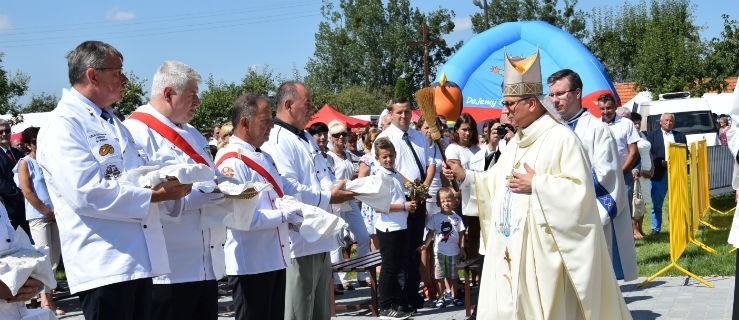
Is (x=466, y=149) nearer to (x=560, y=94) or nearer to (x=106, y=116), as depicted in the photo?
(x=560, y=94)

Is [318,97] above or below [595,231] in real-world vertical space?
above

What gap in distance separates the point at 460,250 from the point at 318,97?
2193 inches

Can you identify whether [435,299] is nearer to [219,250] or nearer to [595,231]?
[595,231]

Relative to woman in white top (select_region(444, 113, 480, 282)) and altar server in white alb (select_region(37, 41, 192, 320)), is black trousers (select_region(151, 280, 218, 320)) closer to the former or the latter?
altar server in white alb (select_region(37, 41, 192, 320))

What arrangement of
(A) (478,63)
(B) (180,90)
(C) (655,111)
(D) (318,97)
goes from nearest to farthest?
(B) (180,90) < (A) (478,63) < (C) (655,111) < (D) (318,97)

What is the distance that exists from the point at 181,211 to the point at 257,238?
903 mm

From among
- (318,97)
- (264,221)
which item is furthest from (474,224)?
(318,97)

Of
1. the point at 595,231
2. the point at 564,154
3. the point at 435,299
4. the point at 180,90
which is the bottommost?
the point at 435,299

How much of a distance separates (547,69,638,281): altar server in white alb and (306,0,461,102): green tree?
7458cm

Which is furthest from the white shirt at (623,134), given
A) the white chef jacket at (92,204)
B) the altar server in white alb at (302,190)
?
the white chef jacket at (92,204)

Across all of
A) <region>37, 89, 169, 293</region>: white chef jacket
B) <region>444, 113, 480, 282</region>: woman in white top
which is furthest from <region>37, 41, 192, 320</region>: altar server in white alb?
<region>444, 113, 480, 282</region>: woman in white top

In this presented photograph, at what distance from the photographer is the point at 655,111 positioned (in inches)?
1101

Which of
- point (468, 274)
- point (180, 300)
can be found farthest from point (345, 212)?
point (180, 300)

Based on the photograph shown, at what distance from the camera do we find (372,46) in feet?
274
